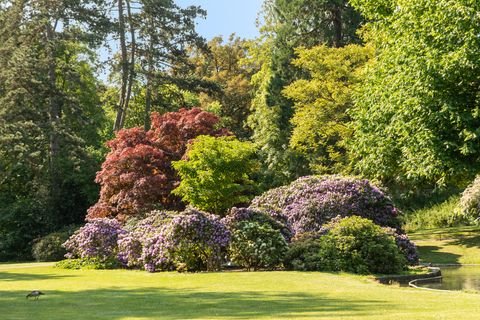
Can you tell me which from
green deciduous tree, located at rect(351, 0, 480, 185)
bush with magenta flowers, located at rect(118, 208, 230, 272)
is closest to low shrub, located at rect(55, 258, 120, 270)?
bush with magenta flowers, located at rect(118, 208, 230, 272)

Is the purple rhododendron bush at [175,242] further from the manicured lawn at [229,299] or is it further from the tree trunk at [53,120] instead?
the tree trunk at [53,120]

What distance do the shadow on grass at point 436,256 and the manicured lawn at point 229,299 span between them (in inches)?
379

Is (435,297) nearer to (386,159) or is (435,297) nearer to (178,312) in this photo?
(178,312)

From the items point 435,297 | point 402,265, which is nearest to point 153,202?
point 402,265

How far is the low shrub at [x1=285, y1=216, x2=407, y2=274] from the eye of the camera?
18.5m

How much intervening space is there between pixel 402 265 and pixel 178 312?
10457 mm

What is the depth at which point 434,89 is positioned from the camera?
1798 cm

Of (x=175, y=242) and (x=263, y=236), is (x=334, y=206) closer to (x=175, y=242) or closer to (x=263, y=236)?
(x=263, y=236)

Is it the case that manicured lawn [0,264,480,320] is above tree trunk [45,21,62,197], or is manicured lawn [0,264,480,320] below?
below

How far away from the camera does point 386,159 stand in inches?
858

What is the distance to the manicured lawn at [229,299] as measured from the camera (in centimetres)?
981

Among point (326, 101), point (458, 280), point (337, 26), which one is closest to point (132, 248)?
point (458, 280)

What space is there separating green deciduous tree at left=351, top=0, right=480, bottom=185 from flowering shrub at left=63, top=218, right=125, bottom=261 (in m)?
9.86

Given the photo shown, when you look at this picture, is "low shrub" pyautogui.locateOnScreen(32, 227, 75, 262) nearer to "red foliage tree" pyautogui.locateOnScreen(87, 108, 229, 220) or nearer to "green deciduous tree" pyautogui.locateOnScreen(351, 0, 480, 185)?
"red foliage tree" pyautogui.locateOnScreen(87, 108, 229, 220)
